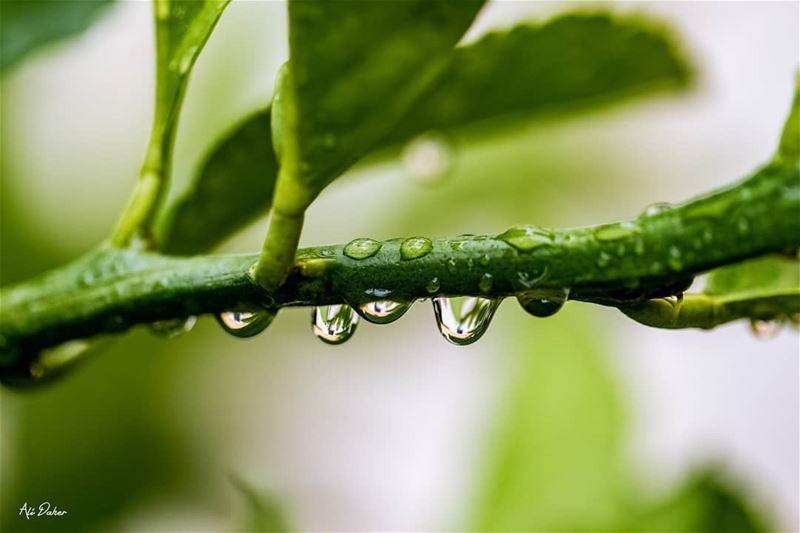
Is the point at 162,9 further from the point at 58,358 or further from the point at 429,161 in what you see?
the point at 429,161

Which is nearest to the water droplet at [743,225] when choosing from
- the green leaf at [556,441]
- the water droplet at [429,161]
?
the water droplet at [429,161]

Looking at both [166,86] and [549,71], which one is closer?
[166,86]

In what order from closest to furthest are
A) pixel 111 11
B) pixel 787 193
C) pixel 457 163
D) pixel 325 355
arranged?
pixel 787 193, pixel 111 11, pixel 457 163, pixel 325 355

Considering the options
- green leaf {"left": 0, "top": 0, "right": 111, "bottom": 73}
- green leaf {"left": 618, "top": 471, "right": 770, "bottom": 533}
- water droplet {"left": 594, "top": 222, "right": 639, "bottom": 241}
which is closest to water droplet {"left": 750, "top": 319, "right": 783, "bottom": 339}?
water droplet {"left": 594, "top": 222, "right": 639, "bottom": 241}

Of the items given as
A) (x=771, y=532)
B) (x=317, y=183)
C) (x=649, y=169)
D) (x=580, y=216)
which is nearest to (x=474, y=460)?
(x=771, y=532)

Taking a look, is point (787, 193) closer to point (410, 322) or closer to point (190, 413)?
point (190, 413)

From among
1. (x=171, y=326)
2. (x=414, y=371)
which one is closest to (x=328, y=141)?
(x=171, y=326)
